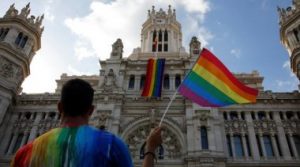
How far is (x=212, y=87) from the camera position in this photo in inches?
457

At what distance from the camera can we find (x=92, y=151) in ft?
8.77

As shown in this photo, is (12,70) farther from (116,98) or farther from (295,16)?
(295,16)

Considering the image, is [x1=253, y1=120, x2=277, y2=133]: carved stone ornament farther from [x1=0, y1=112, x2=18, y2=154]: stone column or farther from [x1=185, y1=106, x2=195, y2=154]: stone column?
[x1=0, y1=112, x2=18, y2=154]: stone column

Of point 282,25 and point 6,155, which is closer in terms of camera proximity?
point 6,155

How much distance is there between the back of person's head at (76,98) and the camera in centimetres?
309

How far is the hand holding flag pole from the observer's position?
1131 centimetres

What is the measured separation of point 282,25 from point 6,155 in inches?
1061

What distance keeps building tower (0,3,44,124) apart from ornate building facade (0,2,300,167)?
8cm

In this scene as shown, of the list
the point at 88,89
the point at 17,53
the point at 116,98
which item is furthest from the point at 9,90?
the point at 88,89

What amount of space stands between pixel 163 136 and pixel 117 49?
35.5ft

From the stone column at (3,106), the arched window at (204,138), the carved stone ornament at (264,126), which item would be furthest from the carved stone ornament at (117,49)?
the carved stone ornament at (264,126)

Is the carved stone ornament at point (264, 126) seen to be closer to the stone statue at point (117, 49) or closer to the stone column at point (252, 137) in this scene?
the stone column at point (252, 137)

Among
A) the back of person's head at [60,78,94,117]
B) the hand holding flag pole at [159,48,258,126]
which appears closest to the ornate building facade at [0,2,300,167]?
the hand holding flag pole at [159,48,258,126]

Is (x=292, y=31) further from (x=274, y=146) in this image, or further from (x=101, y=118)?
(x=101, y=118)
